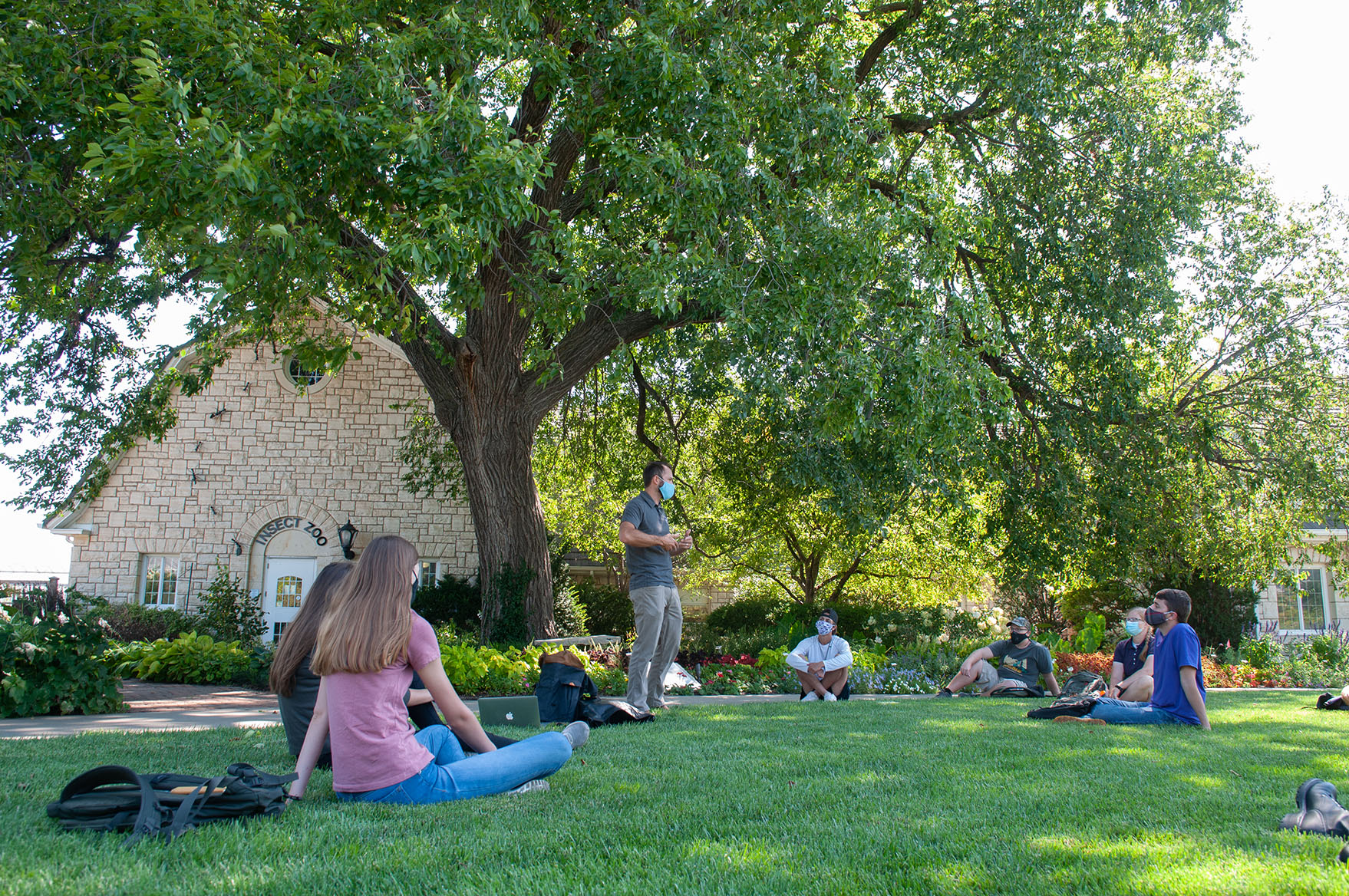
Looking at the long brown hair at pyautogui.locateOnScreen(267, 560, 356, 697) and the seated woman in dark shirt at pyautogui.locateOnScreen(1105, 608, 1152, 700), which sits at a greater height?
the long brown hair at pyautogui.locateOnScreen(267, 560, 356, 697)

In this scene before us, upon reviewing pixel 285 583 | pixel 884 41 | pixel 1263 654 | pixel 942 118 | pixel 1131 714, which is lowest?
pixel 1263 654

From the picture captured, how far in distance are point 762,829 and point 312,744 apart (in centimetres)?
204

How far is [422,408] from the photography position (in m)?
18.9

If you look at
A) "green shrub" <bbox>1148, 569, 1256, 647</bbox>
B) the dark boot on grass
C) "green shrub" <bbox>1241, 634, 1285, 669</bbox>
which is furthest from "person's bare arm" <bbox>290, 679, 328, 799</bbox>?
"green shrub" <bbox>1148, 569, 1256, 647</bbox>

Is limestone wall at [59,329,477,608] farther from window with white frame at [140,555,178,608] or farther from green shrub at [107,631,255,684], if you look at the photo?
green shrub at [107,631,255,684]

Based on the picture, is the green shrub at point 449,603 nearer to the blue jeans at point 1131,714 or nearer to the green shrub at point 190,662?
the green shrub at point 190,662

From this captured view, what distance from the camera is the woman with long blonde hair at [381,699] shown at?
3.77 m

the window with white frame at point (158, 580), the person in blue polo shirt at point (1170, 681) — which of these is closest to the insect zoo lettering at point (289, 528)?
the window with white frame at point (158, 580)

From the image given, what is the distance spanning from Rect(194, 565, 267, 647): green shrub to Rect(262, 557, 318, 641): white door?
64cm

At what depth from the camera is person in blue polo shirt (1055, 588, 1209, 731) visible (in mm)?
7023

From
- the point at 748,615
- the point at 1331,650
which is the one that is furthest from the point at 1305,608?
the point at 748,615

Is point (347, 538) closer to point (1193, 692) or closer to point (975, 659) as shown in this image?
point (975, 659)

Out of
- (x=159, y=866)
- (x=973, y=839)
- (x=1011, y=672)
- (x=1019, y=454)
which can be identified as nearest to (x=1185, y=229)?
(x=1019, y=454)

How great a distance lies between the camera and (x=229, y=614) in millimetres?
17625
